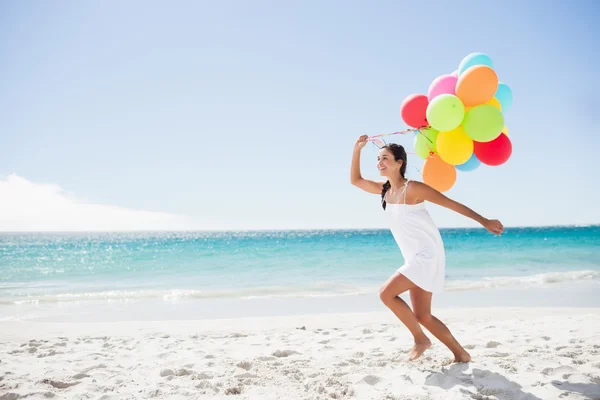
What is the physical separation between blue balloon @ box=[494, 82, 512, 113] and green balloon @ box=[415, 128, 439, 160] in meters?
0.69

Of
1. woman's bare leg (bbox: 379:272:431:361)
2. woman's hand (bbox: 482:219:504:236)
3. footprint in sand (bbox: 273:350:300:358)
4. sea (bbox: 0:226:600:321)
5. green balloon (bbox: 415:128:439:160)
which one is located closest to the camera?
woman's hand (bbox: 482:219:504:236)

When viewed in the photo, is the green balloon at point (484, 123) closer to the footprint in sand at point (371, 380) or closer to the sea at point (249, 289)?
the footprint in sand at point (371, 380)

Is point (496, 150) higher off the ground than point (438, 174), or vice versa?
point (496, 150)

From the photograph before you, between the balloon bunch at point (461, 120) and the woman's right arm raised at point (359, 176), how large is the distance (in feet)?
1.46

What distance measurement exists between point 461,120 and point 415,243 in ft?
3.60

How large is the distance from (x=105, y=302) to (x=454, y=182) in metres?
8.51

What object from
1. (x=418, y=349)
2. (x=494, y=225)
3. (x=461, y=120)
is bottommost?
(x=418, y=349)

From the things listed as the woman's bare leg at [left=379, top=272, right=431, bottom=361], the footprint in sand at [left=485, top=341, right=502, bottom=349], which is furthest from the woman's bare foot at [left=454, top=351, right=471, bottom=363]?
the footprint in sand at [left=485, top=341, right=502, bottom=349]

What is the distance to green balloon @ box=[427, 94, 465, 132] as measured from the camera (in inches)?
140

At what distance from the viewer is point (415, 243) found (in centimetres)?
357

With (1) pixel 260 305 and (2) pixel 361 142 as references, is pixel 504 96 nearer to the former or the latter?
(2) pixel 361 142

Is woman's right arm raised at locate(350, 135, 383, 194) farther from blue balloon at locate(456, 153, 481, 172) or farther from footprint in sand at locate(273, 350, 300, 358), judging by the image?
footprint in sand at locate(273, 350, 300, 358)

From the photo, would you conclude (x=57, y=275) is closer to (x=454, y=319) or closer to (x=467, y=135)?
(x=454, y=319)

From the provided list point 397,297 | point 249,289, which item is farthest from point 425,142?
point 249,289
